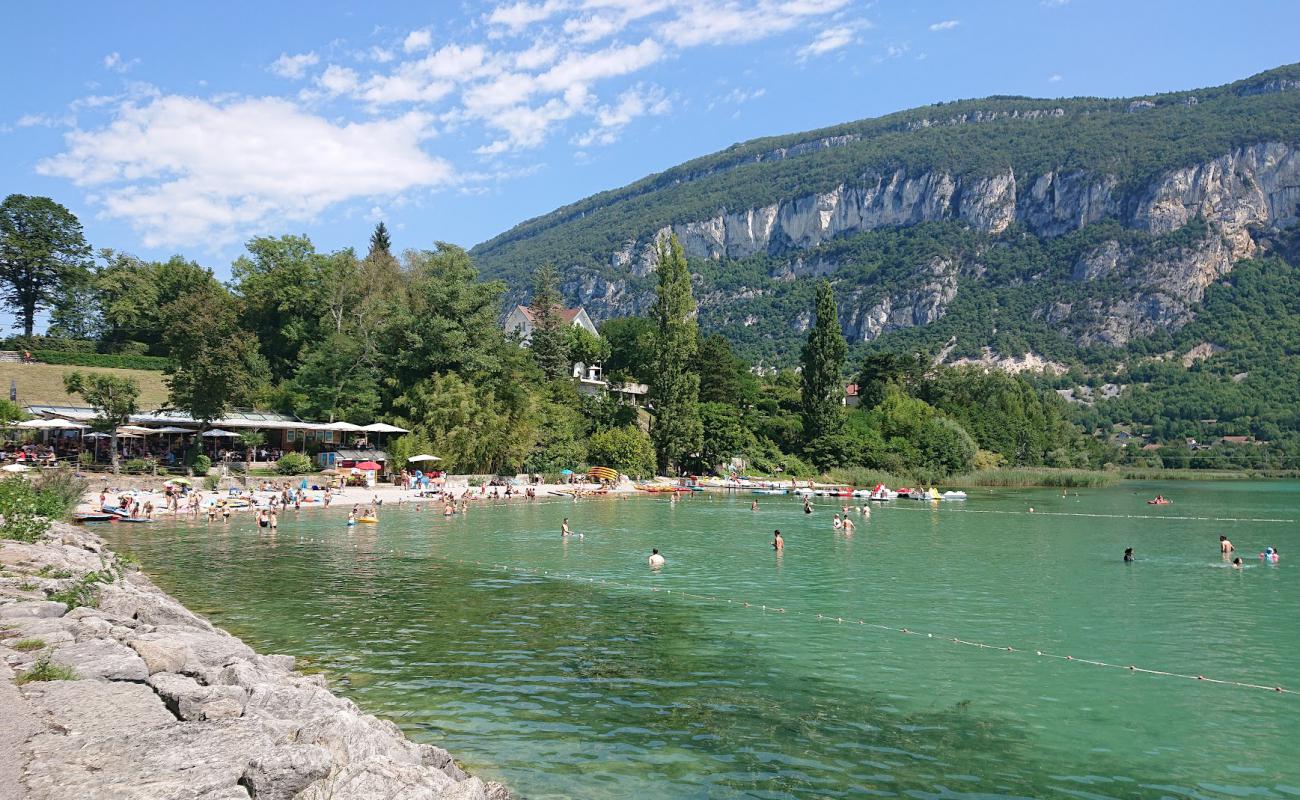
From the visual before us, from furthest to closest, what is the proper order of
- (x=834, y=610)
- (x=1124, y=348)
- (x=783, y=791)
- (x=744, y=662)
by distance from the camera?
(x=1124, y=348), (x=834, y=610), (x=744, y=662), (x=783, y=791)

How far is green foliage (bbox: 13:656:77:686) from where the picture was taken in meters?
9.84

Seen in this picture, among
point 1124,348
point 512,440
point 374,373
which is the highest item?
point 1124,348

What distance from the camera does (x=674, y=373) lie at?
75062 mm

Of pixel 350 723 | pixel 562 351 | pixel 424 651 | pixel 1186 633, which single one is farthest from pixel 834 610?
pixel 562 351

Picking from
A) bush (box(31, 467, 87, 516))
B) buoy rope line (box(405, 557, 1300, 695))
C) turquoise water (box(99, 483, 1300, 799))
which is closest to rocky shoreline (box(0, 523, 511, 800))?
turquoise water (box(99, 483, 1300, 799))

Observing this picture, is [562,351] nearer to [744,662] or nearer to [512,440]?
[512,440]

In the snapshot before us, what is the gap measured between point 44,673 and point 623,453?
64766mm

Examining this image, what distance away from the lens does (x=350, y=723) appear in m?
9.81

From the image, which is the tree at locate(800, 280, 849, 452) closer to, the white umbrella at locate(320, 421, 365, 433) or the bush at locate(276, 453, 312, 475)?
the white umbrella at locate(320, 421, 365, 433)

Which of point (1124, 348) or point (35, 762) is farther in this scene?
point (1124, 348)

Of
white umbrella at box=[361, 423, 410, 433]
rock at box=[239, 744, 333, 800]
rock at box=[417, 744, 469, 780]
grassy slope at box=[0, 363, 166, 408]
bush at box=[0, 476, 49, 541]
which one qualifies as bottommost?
rock at box=[417, 744, 469, 780]

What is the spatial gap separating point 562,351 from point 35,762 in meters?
77.7

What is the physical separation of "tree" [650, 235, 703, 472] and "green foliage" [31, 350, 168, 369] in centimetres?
4328

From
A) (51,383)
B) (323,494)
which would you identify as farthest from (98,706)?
(51,383)
